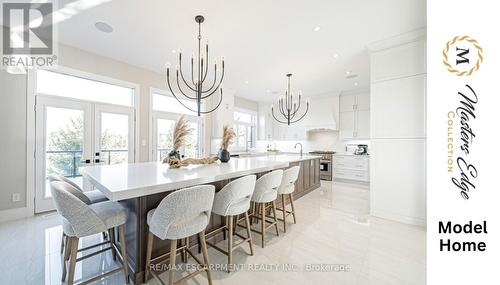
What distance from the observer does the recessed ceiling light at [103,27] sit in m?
2.47

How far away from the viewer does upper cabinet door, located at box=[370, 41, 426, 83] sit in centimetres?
254

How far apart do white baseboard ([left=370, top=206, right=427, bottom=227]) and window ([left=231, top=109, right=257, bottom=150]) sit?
425 cm

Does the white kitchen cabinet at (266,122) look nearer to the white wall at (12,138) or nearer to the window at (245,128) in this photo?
the window at (245,128)

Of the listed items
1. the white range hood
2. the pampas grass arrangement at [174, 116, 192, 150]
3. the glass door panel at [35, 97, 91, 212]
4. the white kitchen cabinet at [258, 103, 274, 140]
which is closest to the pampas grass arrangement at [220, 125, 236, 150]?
the pampas grass arrangement at [174, 116, 192, 150]

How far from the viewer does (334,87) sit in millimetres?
5293

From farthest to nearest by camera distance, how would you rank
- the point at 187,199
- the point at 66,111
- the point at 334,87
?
the point at 334,87 < the point at 66,111 < the point at 187,199

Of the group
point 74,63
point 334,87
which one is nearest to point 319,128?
point 334,87

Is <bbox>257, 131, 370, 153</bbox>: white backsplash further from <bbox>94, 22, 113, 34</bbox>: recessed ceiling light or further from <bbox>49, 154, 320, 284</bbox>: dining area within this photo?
<bbox>94, 22, 113, 34</bbox>: recessed ceiling light

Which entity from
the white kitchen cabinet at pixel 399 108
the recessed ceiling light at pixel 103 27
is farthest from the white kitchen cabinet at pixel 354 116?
the recessed ceiling light at pixel 103 27

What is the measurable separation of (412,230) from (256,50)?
11.7ft

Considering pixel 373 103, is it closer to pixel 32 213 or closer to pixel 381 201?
pixel 381 201

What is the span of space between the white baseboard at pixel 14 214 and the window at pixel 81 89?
5.90 ft
